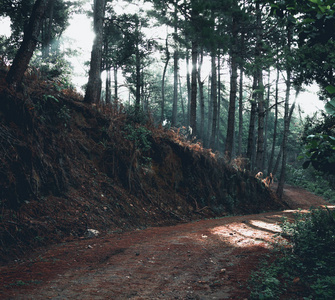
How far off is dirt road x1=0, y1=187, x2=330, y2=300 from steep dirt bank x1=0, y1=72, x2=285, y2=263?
818 mm

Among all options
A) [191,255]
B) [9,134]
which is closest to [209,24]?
[9,134]

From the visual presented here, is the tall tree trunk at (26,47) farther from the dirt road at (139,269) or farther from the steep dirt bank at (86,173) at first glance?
the dirt road at (139,269)

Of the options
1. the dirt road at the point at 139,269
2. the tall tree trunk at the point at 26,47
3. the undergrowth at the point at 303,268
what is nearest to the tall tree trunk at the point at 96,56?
the tall tree trunk at the point at 26,47

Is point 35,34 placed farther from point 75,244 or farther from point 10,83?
point 75,244

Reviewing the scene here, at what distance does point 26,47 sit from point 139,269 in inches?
236

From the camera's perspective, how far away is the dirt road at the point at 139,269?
3.01m

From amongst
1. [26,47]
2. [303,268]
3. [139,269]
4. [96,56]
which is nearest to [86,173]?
[26,47]

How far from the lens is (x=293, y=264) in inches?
151

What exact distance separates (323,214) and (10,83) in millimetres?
7975

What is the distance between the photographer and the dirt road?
3.01 meters

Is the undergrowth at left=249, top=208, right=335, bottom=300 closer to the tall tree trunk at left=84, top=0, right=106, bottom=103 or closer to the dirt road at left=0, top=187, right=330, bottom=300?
the dirt road at left=0, top=187, right=330, bottom=300

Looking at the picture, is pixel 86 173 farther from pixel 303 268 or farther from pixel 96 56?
pixel 303 268

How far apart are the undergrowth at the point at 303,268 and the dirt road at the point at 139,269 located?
25cm

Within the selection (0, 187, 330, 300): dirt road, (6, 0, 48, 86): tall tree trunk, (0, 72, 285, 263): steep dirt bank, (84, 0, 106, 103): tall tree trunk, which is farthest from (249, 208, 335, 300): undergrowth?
(84, 0, 106, 103): tall tree trunk
